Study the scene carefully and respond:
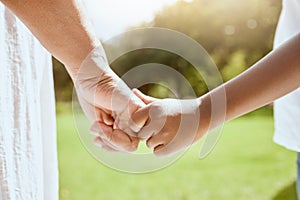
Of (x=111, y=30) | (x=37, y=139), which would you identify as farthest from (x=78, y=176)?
(x=37, y=139)

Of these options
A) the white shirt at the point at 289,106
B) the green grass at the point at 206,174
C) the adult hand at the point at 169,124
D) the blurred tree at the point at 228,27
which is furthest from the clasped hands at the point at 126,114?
the green grass at the point at 206,174

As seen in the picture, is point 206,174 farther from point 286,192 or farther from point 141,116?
point 141,116

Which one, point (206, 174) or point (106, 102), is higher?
point (106, 102)

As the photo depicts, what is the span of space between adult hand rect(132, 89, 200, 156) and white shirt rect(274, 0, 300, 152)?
0.13 m

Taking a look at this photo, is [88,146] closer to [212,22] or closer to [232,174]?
[212,22]

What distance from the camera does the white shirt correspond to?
0.77 meters

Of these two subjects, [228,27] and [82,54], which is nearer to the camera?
[82,54]

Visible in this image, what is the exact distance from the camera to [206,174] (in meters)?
2.30

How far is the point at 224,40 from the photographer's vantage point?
2072 mm

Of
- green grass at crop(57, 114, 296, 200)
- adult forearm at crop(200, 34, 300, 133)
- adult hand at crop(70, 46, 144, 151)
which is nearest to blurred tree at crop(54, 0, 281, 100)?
green grass at crop(57, 114, 296, 200)

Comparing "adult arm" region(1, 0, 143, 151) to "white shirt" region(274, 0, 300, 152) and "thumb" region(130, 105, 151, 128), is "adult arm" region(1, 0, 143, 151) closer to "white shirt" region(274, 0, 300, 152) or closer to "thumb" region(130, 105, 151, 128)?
"thumb" region(130, 105, 151, 128)

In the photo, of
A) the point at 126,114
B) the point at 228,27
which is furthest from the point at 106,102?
the point at 228,27

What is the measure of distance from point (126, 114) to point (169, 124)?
7cm

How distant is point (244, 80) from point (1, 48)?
286 mm
